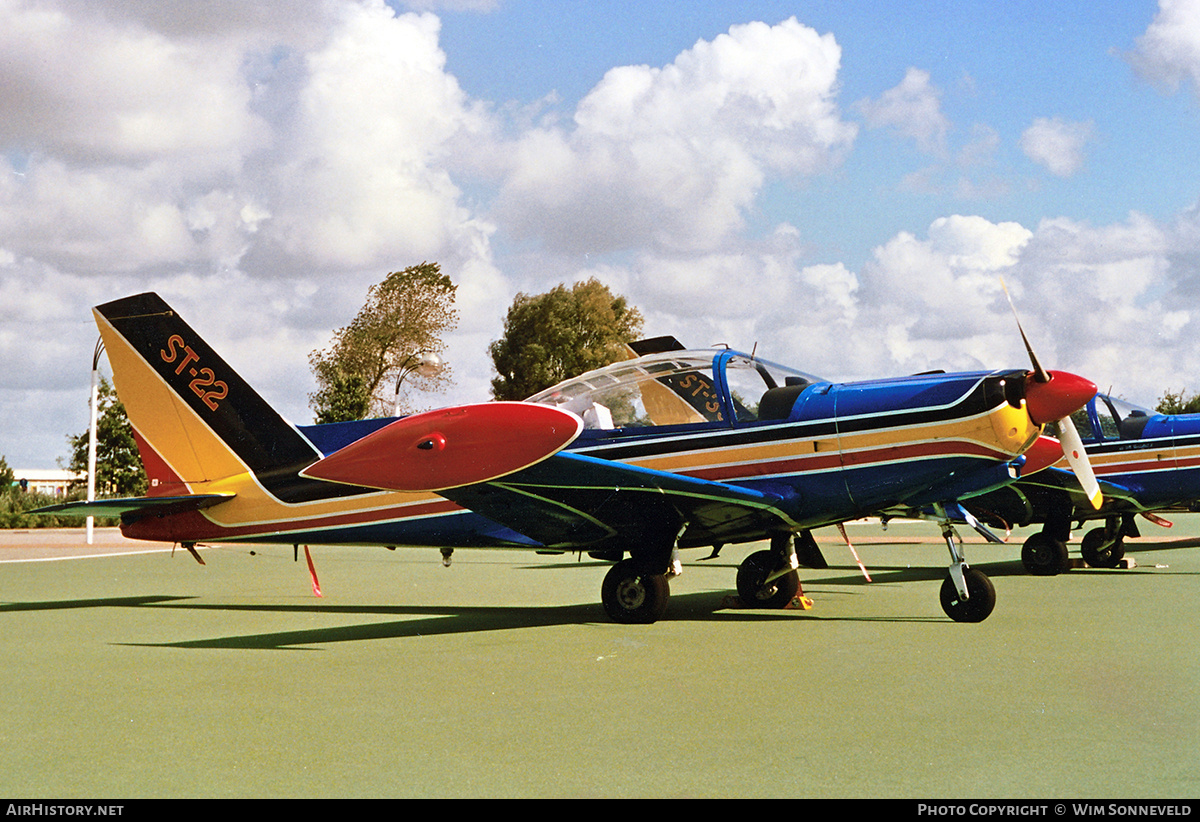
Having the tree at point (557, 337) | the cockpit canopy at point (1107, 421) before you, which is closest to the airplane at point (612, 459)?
the cockpit canopy at point (1107, 421)

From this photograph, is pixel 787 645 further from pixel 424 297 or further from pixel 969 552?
pixel 424 297

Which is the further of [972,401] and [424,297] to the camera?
[424,297]

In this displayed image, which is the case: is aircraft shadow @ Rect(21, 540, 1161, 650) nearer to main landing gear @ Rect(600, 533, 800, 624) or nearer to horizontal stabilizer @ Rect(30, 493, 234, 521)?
main landing gear @ Rect(600, 533, 800, 624)

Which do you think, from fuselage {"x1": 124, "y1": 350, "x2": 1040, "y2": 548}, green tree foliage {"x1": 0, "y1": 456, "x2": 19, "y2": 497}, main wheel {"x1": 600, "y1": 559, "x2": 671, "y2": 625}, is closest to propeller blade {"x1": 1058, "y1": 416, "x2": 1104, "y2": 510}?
fuselage {"x1": 124, "y1": 350, "x2": 1040, "y2": 548}

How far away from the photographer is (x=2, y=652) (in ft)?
24.9

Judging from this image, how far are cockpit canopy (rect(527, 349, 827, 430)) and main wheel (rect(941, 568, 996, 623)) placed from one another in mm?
2029

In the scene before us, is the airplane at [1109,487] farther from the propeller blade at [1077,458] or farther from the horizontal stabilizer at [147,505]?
the horizontal stabilizer at [147,505]

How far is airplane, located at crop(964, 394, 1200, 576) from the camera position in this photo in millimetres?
14023

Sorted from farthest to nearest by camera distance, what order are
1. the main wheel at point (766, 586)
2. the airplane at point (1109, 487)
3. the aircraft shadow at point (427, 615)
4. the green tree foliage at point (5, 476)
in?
the green tree foliage at point (5, 476), the airplane at point (1109, 487), the main wheel at point (766, 586), the aircraft shadow at point (427, 615)

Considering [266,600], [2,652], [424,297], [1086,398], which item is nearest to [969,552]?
[1086,398]

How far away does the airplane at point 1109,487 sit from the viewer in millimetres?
14023

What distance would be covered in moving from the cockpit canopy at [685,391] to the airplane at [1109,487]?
6152mm

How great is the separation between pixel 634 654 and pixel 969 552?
47.5 feet

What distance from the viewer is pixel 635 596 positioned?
9.01 m
